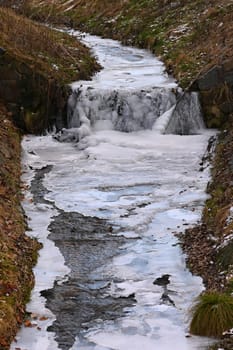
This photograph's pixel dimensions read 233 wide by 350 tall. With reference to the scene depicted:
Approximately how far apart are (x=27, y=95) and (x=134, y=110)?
335cm

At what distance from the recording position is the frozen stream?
28.3 feet

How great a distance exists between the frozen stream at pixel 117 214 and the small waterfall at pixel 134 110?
32 mm

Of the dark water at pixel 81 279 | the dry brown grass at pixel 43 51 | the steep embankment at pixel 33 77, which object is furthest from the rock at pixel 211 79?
the dark water at pixel 81 279

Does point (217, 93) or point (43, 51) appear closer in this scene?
point (217, 93)

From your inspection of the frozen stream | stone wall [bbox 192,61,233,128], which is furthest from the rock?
the frozen stream

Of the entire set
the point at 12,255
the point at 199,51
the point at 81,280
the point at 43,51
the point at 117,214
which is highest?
the point at 199,51

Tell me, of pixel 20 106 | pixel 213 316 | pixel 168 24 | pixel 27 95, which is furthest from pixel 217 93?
pixel 213 316

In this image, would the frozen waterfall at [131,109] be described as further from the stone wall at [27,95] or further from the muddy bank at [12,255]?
the muddy bank at [12,255]

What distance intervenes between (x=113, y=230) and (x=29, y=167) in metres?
4.85

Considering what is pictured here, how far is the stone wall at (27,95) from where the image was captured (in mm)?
19078

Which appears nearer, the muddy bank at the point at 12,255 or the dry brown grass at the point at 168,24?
the muddy bank at the point at 12,255

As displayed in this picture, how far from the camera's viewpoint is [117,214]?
42.3 feet

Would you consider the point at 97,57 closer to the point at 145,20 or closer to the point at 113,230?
the point at 145,20

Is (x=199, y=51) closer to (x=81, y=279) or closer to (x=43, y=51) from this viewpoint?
(x=43, y=51)
